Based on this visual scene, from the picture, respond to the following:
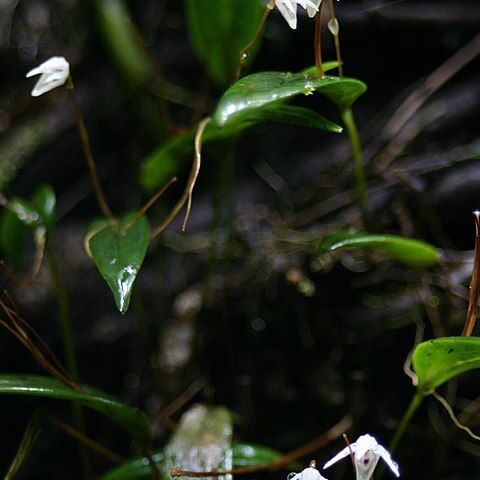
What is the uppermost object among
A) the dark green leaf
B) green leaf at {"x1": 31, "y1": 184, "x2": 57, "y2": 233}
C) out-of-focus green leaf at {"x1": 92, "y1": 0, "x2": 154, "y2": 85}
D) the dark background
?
out-of-focus green leaf at {"x1": 92, "y1": 0, "x2": 154, "y2": 85}

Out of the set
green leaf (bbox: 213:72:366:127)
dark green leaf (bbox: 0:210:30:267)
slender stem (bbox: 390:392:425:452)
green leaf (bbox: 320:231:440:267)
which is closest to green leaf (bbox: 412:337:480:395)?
slender stem (bbox: 390:392:425:452)

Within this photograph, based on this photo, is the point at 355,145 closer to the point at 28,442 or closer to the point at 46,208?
the point at 46,208

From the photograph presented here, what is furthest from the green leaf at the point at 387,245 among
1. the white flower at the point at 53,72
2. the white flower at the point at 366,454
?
the white flower at the point at 53,72

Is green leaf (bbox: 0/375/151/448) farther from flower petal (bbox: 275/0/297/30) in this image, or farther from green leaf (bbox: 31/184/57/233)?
flower petal (bbox: 275/0/297/30)

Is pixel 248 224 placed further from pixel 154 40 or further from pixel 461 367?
pixel 461 367

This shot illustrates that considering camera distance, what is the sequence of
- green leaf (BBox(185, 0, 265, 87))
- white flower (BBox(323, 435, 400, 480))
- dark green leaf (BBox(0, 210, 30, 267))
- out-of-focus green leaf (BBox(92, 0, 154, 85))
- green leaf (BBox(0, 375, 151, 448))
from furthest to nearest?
out-of-focus green leaf (BBox(92, 0, 154, 85)) → dark green leaf (BBox(0, 210, 30, 267)) → green leaf (BBox(185, 0, 265, 87)) → green leaf (BBox(0, 375, 151, 448)) → white flower (BBox(323, 435, 400, 480))

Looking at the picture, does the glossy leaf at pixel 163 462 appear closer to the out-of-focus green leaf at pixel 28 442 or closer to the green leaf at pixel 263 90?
the out-of-focus green leaf at pixel 28 442
